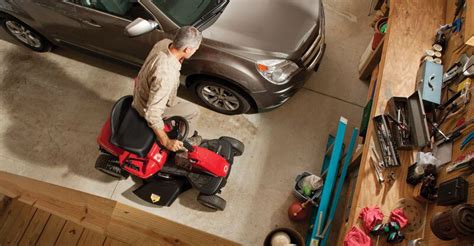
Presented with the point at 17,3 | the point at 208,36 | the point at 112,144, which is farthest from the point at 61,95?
the point at 208,36

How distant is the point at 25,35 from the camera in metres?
4.40

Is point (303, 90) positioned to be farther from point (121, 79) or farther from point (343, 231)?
point (121, 79)

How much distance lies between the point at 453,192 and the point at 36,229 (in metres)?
2.85

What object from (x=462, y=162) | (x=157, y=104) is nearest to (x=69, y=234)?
(x=157, y=104)

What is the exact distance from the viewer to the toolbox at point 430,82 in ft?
9.97

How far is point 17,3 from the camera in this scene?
3.85m

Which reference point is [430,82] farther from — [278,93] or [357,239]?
[357,239]

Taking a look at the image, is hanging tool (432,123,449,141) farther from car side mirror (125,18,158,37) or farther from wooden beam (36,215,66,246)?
wooden beam (36,215,66,246)

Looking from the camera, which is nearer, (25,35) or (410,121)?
(410,121)

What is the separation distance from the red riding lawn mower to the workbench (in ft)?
4.32

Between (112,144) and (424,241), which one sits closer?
(424,241)

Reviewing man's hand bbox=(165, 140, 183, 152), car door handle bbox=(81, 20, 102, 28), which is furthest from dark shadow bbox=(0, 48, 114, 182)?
man's hand bbox=(165, 140, 183, 152)

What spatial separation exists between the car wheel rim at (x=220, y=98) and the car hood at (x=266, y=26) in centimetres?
60

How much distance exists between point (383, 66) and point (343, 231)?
64.3 inches
